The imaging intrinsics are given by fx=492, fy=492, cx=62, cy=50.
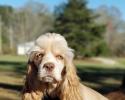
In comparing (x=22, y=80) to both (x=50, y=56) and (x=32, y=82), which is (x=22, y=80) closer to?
(x=32, y=82)

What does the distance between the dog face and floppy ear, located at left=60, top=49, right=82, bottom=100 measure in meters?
0.03

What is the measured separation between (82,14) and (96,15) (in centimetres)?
276

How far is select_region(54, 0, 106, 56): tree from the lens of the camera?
77.2 meters

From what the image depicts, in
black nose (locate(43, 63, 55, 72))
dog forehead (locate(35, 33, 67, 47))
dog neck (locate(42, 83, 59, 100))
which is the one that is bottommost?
dog neck (locate(42, 83, 59, 100))

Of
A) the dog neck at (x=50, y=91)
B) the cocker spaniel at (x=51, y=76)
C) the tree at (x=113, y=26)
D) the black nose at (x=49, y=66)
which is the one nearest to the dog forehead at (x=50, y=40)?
the cocker spaniel at (x=51, y=76)

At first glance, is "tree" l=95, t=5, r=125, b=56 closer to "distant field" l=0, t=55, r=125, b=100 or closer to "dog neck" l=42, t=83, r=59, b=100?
"distant field" l=0, t=55, r=125, b=100

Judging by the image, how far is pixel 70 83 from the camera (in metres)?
4.80

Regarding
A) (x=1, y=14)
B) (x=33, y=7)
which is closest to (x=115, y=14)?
(x=33, y=7)

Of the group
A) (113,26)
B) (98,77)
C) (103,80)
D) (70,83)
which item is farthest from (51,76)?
(113,26)

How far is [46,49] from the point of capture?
15.4ft

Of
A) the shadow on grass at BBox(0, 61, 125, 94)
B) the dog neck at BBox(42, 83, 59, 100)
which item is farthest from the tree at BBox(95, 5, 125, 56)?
the dog neck at BBox(42, 83, 59, 100)

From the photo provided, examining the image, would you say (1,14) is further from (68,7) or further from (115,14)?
(68,7)

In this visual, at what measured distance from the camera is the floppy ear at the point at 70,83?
188 inches

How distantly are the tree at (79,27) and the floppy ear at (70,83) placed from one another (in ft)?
235
